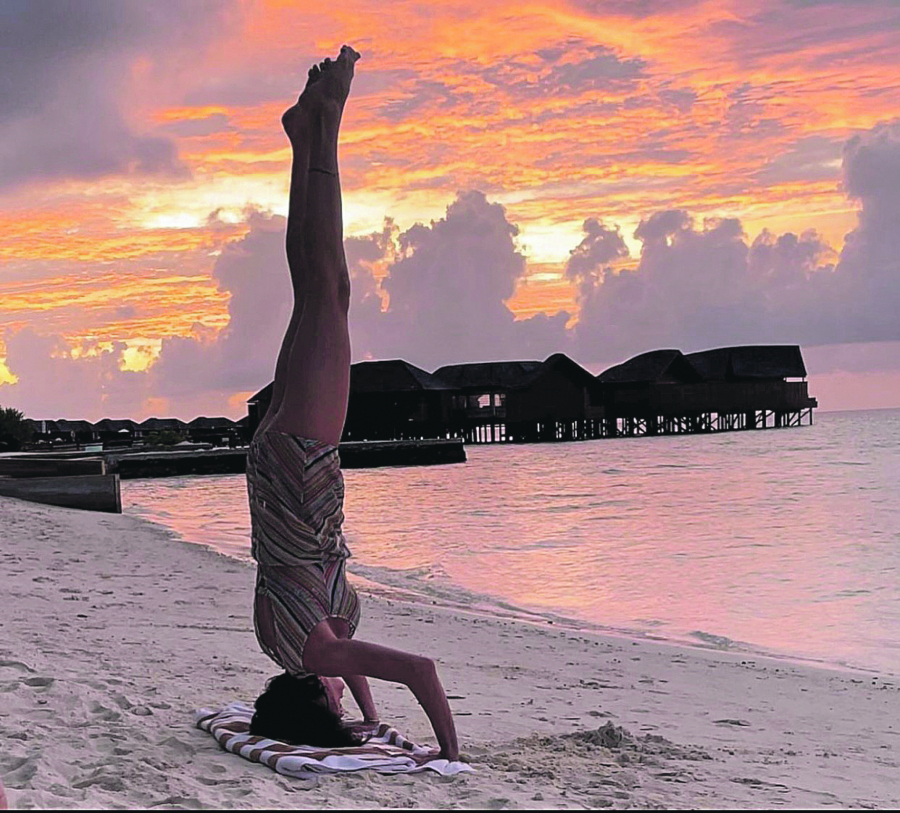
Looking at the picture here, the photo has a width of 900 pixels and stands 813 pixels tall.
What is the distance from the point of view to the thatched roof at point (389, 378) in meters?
63.9

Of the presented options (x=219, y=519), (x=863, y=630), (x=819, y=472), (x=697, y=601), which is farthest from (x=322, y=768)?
(x=819, y=472)

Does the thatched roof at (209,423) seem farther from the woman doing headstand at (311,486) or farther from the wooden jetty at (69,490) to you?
the woman doing headstand at (311,486)

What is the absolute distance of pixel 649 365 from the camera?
250ft

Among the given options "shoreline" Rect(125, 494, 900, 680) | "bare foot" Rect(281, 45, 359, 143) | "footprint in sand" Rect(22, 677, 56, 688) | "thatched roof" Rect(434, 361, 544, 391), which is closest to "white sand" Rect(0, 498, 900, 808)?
"footprint in sand" Rect(22, 677, 56, 688)

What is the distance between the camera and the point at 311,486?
4.46m

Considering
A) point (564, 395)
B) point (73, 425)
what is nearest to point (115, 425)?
point (73, 425)

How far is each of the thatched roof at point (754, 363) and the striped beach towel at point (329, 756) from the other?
2985 inches

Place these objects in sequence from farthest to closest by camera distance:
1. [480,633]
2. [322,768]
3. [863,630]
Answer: [863,630], [480,633], [322,768]

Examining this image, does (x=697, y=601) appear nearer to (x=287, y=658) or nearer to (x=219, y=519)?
(x=287, y=658)

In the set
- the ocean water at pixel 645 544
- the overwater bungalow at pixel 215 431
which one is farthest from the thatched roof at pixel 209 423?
the ocean water at pixel 645 544

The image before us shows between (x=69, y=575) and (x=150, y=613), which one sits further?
(x=69, y=575)

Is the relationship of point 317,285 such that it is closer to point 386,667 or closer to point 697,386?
point 386,667

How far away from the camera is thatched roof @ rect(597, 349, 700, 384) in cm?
7538

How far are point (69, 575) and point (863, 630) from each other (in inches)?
310
